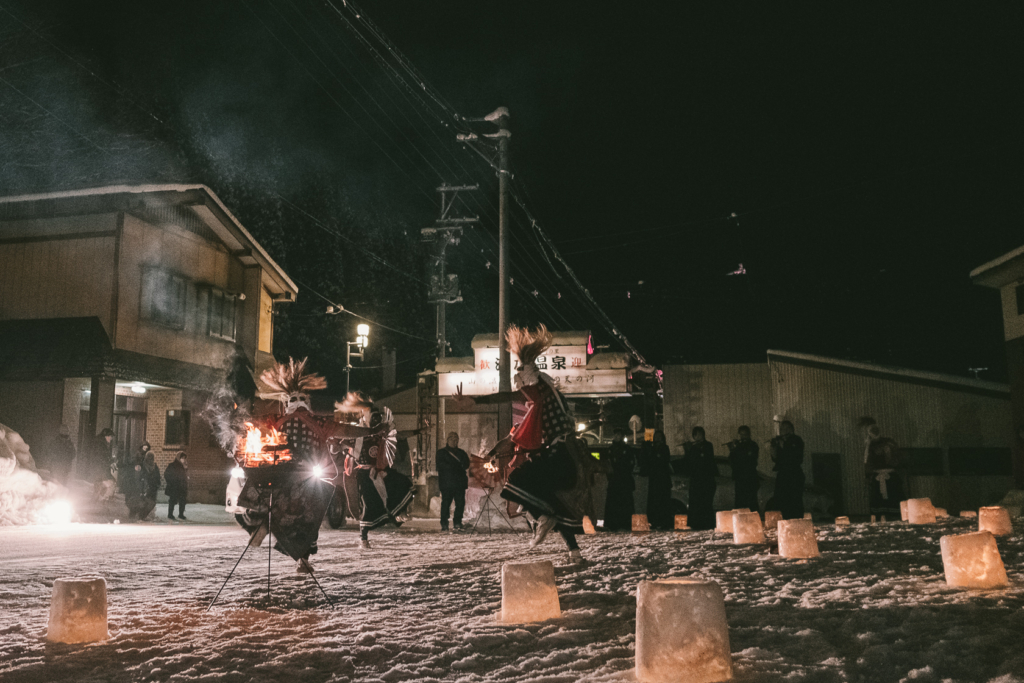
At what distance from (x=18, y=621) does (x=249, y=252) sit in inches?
893

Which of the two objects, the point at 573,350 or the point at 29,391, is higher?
the point at 573,350

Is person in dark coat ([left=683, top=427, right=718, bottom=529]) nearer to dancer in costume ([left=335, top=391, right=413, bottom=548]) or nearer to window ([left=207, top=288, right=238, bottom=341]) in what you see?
dancer in costume ([left=335, top=391, right=413, bottom=548])

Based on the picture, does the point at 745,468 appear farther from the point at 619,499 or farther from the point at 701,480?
the point at 619,499

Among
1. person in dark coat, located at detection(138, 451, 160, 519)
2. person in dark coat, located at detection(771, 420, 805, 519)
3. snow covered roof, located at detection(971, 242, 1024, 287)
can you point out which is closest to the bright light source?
person in dark coat, located at detection(138, 451, 160, 519)

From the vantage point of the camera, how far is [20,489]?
16656 millimetres

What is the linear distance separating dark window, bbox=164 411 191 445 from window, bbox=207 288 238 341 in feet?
9.61

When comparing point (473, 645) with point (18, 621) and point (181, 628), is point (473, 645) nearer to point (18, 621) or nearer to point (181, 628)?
point (181, 628)

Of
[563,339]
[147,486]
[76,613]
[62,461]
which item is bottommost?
[76,613]

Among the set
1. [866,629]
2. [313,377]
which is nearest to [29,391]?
[313,377]

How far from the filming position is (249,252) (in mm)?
27344

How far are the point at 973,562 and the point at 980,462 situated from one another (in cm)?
1796

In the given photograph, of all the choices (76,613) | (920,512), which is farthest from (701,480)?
(76,613)

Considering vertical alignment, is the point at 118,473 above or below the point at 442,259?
below

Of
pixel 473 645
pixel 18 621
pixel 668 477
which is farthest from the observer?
pixel 668 477
